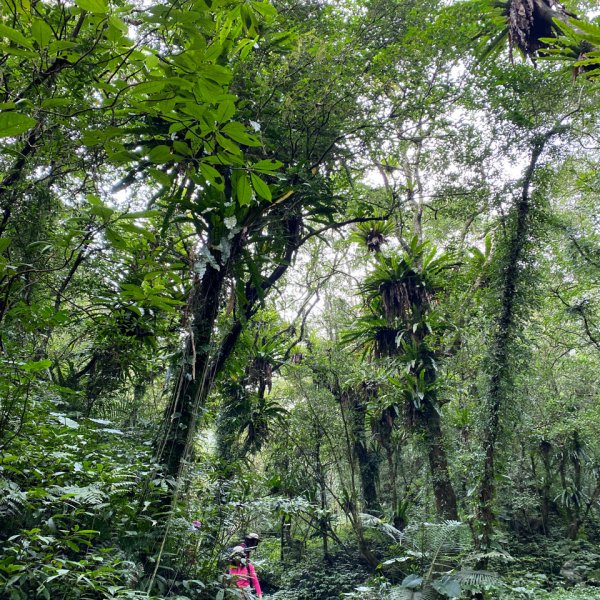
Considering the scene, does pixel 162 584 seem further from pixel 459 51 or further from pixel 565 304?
pixel 565 304

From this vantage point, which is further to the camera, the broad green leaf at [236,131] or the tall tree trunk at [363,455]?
the tall tree trunk at [363,455]

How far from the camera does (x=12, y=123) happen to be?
0.97 meters

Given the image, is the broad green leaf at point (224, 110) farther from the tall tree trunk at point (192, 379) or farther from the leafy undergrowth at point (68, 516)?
the tall tree trunk at point (192, 379)

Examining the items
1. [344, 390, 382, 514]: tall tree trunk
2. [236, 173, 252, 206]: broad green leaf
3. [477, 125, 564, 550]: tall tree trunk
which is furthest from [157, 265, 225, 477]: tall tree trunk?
[344, 390, 382, 514]: tall tree trunk

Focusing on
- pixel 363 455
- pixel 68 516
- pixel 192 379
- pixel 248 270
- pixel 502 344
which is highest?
pixel 248 270

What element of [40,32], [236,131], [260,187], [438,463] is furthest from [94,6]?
[438,463]

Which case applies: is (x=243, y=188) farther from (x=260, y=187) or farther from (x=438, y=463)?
(x=438, y=463)

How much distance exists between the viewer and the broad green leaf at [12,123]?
955 millimetres

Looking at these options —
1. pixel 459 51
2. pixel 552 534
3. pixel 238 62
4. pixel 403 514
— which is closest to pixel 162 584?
pixel 238 62

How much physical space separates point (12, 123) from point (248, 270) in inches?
87.0

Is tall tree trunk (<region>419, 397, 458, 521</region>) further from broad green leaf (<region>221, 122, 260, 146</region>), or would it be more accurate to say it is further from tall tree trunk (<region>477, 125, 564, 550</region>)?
broad green leaf (<region>221, 122, 260, 146</region>)

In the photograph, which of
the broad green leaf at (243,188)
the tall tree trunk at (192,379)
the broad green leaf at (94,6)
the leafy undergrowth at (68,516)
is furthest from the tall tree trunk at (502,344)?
the broad green leaf at (94,6)

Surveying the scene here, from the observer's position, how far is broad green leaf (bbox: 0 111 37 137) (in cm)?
95

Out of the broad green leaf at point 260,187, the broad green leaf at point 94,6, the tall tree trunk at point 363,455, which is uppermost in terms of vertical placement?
the broad green leaf at point 94,6
